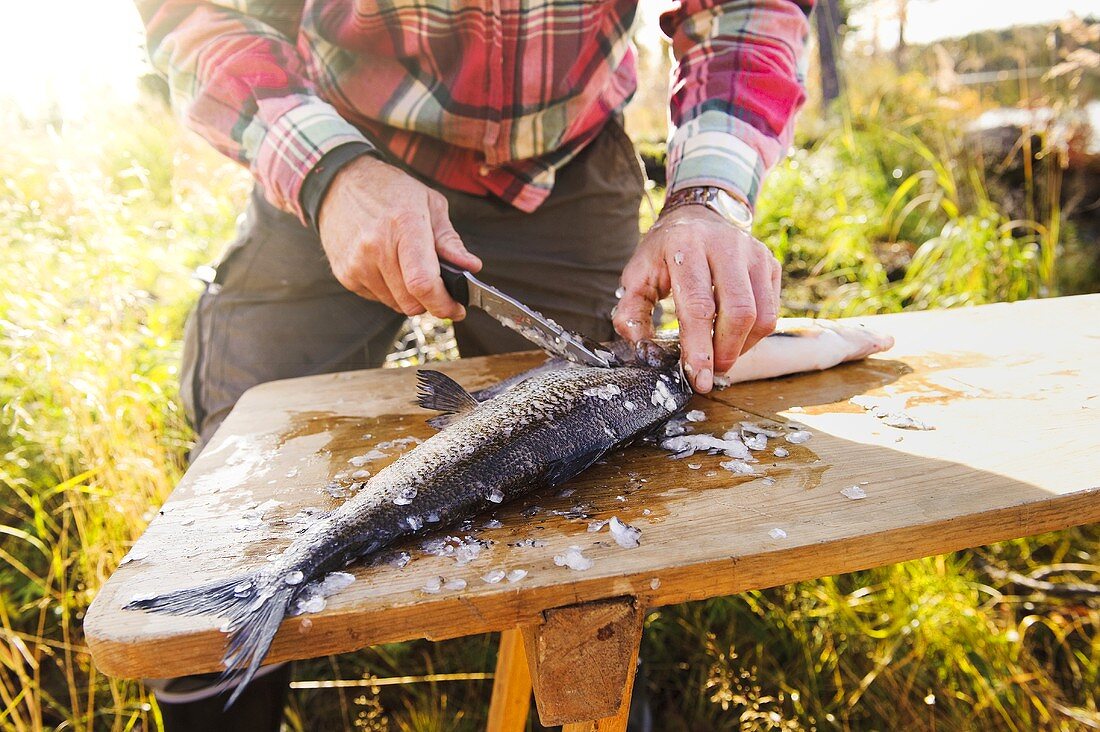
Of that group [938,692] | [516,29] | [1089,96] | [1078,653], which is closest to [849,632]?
[938,692]

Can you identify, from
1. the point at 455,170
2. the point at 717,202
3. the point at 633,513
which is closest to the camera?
the point at 633,513

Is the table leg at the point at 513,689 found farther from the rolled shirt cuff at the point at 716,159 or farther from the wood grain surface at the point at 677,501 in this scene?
the rolled shirt cuff at the point at 716,159

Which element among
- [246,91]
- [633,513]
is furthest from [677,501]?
[246,91]

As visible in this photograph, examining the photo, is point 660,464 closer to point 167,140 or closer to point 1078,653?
point 1078,653

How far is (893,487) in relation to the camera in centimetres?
157

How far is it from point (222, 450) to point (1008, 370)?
84.9 inches

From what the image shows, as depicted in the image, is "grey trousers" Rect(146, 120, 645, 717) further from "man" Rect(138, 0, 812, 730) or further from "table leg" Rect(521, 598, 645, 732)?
"table leg" Rect(521, 598, 645, 732)

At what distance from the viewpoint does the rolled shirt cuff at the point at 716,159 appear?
7.70 feet

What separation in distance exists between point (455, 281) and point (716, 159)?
0.96m

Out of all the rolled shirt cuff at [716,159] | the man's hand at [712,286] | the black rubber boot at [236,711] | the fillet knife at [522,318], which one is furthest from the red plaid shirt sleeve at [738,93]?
the black rubber boot at [236,711]

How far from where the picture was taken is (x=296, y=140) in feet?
6.95

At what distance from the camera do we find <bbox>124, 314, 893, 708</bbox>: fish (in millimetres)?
1225

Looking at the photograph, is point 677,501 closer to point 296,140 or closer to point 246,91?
point 296,140

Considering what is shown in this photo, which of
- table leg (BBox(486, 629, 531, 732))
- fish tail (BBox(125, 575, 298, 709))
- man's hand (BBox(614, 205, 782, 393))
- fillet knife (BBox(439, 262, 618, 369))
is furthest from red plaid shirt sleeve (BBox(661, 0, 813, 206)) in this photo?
fish tail (BBox(125, 575, 298, 709))
